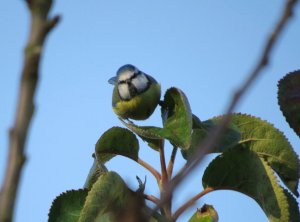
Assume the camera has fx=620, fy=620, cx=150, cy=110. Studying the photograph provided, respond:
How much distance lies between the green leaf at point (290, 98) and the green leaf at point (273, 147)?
92 mm

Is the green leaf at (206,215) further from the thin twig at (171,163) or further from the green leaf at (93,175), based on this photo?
the green leaf at (93,175)

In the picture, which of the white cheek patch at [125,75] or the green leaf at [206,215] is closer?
the green leaf at [206,215]

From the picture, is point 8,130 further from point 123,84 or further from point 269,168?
point 123,84

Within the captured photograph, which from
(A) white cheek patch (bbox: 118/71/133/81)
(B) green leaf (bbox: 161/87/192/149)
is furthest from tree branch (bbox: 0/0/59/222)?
(A) white cheek patch (bbox: 118/71/133/81)

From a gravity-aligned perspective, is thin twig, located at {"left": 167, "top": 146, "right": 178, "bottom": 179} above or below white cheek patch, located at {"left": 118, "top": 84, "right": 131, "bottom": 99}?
below

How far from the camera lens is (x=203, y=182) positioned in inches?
101

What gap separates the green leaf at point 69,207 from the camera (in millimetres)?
2561

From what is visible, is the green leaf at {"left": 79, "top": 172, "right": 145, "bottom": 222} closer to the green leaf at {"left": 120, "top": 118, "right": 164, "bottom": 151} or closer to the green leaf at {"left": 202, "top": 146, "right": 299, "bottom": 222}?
the green leaf at {"left": 120, "top": 118, "right": 164, "bottom": 151}

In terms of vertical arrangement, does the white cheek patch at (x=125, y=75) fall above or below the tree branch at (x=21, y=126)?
above

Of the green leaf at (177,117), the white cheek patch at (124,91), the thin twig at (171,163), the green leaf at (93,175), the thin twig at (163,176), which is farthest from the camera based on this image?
the white cheek patch at (124,91)

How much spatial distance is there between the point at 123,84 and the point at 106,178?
2114 millimetres

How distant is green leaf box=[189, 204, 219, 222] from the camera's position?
2408mm

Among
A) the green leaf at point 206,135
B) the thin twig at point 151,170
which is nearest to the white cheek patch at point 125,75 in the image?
the thin twig at point 151,170

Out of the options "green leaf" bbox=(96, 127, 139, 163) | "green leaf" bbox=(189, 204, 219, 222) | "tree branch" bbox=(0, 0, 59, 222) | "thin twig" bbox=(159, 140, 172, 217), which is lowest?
"green leaf" bbox=(189, 204, 219, 222)
